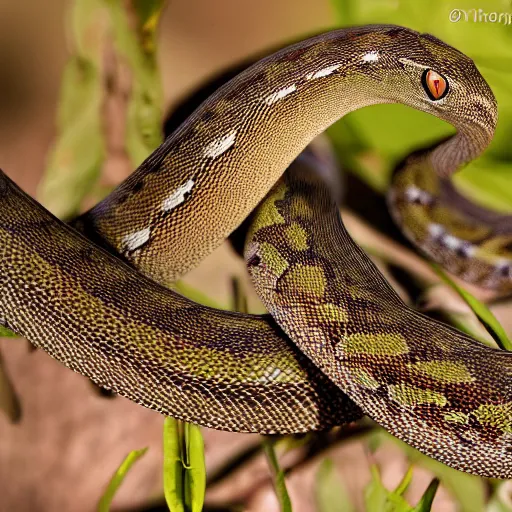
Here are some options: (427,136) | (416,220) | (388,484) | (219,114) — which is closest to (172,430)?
(219,114)

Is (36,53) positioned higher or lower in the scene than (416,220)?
lower

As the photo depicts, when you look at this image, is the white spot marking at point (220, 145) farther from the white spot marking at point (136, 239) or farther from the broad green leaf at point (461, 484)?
the broad green leaf at point (461, 484)

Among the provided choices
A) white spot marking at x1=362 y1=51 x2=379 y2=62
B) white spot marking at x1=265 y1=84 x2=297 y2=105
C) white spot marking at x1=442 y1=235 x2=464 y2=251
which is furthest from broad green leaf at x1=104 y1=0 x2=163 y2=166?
white spot marking at x1=442 y1=235 x2=464 y2=251

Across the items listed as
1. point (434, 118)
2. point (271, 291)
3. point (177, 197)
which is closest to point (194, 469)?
point (271, 291)

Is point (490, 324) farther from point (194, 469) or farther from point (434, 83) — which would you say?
point (194, 469)

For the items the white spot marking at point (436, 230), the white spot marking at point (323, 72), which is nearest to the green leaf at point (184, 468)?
the white spot marking at point (323, 72)

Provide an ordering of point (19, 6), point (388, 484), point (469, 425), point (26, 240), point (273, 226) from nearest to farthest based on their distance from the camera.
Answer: point (469, 425), point (26, 240), point (273, 226), point (388, 484), point (19, 6)

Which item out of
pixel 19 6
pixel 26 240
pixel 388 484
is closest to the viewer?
pixel 26 240

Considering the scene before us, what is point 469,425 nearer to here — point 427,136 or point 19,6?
point 427,136
